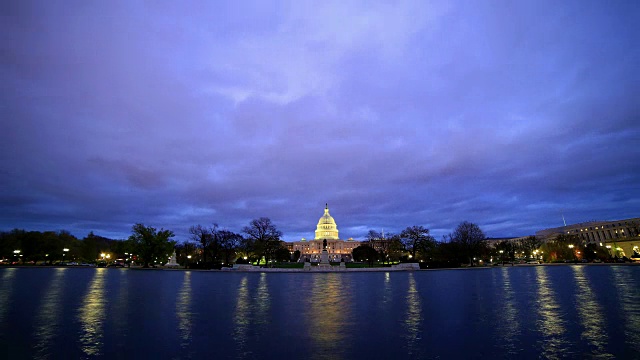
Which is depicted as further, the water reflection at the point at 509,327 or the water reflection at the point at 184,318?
the water reflection at the point at 184,318

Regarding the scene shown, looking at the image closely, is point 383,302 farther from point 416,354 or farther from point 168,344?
point 168,344

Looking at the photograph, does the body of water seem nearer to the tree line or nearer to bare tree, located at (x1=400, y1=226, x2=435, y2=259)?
the tree line

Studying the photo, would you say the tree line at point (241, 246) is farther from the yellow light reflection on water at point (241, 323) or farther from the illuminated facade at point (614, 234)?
the yellow light reflection on water at point (241, 323)

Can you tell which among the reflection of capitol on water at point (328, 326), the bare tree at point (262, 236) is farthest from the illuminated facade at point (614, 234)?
the reflection of capitol on water at point (328, 326)

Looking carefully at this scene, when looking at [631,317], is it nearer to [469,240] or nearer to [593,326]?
[593,326]

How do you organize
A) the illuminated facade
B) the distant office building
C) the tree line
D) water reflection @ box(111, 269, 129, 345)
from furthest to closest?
1. the distant office building
2. the illuminated facade
3. the tree line
4. water reflection @ box(111, 269, 129, 345)

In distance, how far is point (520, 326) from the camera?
14.5 m

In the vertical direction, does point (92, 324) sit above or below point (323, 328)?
above

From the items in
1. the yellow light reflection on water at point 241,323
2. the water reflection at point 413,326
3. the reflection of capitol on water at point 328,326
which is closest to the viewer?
the reflection of capitol on water at point 328,326

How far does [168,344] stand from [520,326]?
13852mm

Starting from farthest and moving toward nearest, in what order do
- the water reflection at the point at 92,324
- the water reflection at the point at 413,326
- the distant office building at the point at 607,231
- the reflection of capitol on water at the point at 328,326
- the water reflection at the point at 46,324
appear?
the distant office building at the point at 607,231 < the water reflection at the point at 92,324 < the water reflection at the point at 413,326 < the water reflection at the point at 46,324 < the reflection of capitol on water at the point at 328,326

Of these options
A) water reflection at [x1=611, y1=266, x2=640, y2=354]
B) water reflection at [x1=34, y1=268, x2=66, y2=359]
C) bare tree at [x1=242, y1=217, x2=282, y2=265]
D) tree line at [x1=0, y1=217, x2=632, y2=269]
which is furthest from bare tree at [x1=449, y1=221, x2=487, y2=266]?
water reflection at [x1=34, y1=268, x2=66, y2=359]

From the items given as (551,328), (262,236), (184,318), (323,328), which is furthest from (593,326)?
(262,236)

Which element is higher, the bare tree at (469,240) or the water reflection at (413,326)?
the bare tree at (469,240)
